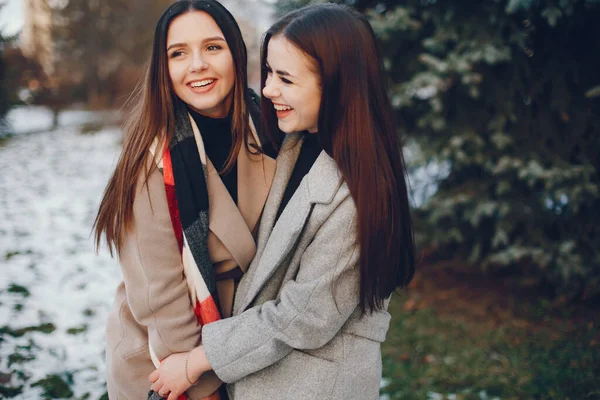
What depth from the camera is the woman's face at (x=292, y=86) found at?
65.0 inches

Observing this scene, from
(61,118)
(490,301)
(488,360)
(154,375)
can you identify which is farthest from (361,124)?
(61,118)

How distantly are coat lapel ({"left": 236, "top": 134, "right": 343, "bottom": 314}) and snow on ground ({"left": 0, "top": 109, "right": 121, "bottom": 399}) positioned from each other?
0.73m

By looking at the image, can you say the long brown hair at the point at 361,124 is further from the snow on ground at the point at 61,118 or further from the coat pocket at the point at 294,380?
the snow on ground at the point at 61,118

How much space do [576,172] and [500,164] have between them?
0.52m

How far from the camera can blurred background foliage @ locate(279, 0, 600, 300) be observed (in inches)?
148

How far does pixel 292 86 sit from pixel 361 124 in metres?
0.28

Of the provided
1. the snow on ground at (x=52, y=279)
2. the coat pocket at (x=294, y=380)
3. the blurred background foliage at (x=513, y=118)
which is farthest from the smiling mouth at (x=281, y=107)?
the blurred background foliage at (x=513, y=118)

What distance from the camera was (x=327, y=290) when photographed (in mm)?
1547

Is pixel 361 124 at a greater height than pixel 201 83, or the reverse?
pixel 201 83

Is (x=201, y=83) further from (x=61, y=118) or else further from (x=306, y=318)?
(x=61, y=118)

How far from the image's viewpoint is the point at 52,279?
15.0 ft

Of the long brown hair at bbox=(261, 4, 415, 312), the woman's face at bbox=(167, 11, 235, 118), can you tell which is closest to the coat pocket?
the long brown hair at bbox=(261, 4, 415, 312)

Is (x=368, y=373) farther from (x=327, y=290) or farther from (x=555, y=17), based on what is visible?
(x=555, y=17)

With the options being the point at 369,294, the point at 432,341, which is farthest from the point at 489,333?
the point at 369,294
